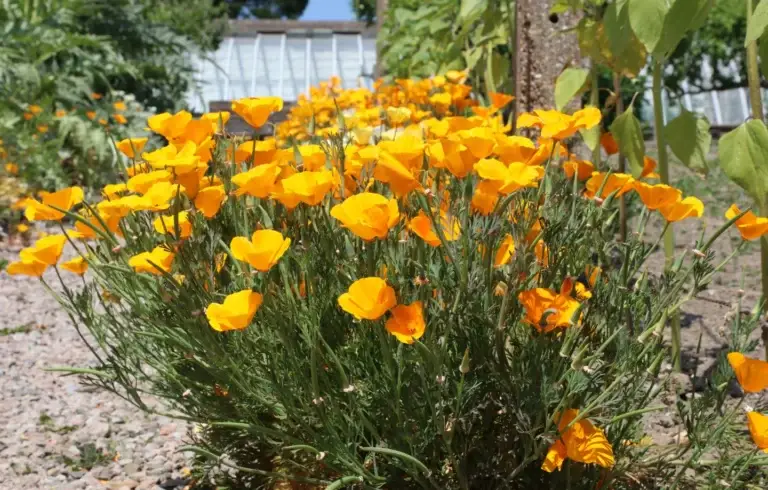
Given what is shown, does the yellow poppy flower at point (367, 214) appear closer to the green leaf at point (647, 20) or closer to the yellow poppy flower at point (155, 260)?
the yellow poppy flower at point (155, 260)

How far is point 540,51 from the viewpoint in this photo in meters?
3.43

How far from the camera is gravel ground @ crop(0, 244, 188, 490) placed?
259 cm

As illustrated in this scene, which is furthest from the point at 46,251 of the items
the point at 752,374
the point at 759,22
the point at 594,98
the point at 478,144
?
the point at 594,98

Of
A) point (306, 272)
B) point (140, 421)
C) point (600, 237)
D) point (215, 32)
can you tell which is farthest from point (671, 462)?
point (215, 32)

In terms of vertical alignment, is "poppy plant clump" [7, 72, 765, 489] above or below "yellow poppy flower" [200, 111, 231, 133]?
below

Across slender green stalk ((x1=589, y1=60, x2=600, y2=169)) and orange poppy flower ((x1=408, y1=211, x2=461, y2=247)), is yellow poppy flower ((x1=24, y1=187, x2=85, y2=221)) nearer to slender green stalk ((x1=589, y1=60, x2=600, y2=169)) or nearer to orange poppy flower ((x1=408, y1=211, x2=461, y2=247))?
orange poppy flower ((x1=408, y1=211, x2=461, y2=247))

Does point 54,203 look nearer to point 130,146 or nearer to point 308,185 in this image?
point 130,146

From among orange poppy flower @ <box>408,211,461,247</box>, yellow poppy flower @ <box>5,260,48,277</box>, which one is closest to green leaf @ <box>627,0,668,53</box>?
orange poppy flower @ <box>408,211,461,247</box>

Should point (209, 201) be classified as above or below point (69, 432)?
above

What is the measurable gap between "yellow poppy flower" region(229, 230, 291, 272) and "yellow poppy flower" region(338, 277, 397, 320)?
0.13 m

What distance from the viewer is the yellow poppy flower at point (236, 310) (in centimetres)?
137

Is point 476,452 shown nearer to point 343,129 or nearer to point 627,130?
point 343,129

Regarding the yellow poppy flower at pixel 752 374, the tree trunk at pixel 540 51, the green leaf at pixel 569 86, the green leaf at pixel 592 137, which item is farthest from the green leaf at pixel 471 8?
the yellow poppy flower at pixel 752 374

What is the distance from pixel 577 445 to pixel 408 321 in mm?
392
